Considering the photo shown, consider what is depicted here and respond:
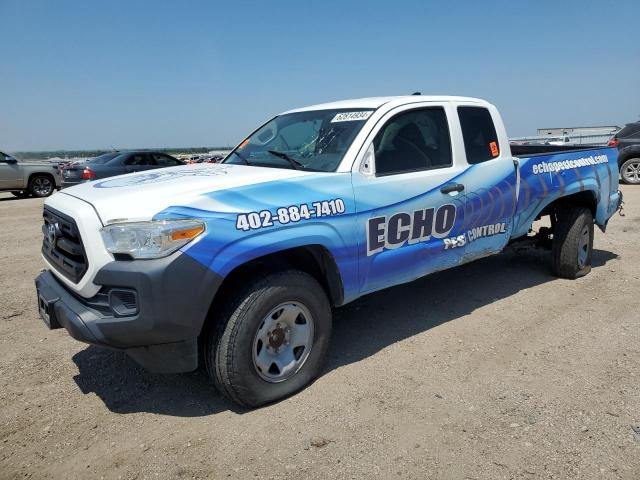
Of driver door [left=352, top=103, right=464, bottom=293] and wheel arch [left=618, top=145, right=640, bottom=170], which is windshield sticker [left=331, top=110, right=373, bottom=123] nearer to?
driver door [left=352, top=103, right=464, bottom=293]

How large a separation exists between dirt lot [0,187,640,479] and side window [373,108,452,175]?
1420mm

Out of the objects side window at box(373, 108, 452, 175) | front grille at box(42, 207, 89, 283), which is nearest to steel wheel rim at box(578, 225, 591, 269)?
side window at box(373, 108, 452, 175)

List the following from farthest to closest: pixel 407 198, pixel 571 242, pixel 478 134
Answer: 1. pixel 571 242
2. pixel 478 134
3. pixel 407 198

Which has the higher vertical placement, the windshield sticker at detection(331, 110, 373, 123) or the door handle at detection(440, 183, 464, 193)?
the windshield sticker at detection(331, 110, 373, 123)

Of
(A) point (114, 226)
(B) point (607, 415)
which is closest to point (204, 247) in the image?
(A) point (114, 226)

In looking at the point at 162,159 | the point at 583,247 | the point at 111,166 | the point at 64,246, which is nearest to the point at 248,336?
the point at 64,246

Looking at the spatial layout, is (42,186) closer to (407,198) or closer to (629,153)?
(407,198)

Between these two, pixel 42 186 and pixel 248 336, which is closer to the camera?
pixel 248 336

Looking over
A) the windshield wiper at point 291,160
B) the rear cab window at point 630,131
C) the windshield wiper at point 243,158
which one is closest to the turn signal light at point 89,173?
the windshield wiper at point 243,158

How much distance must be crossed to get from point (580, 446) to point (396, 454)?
3.25 feet

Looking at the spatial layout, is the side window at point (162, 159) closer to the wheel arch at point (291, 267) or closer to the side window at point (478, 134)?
the side window at point (478, 134)

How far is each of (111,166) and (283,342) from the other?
485 inches

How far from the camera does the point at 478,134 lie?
4.34 m

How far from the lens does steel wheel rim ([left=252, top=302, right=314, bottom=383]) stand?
298cm
